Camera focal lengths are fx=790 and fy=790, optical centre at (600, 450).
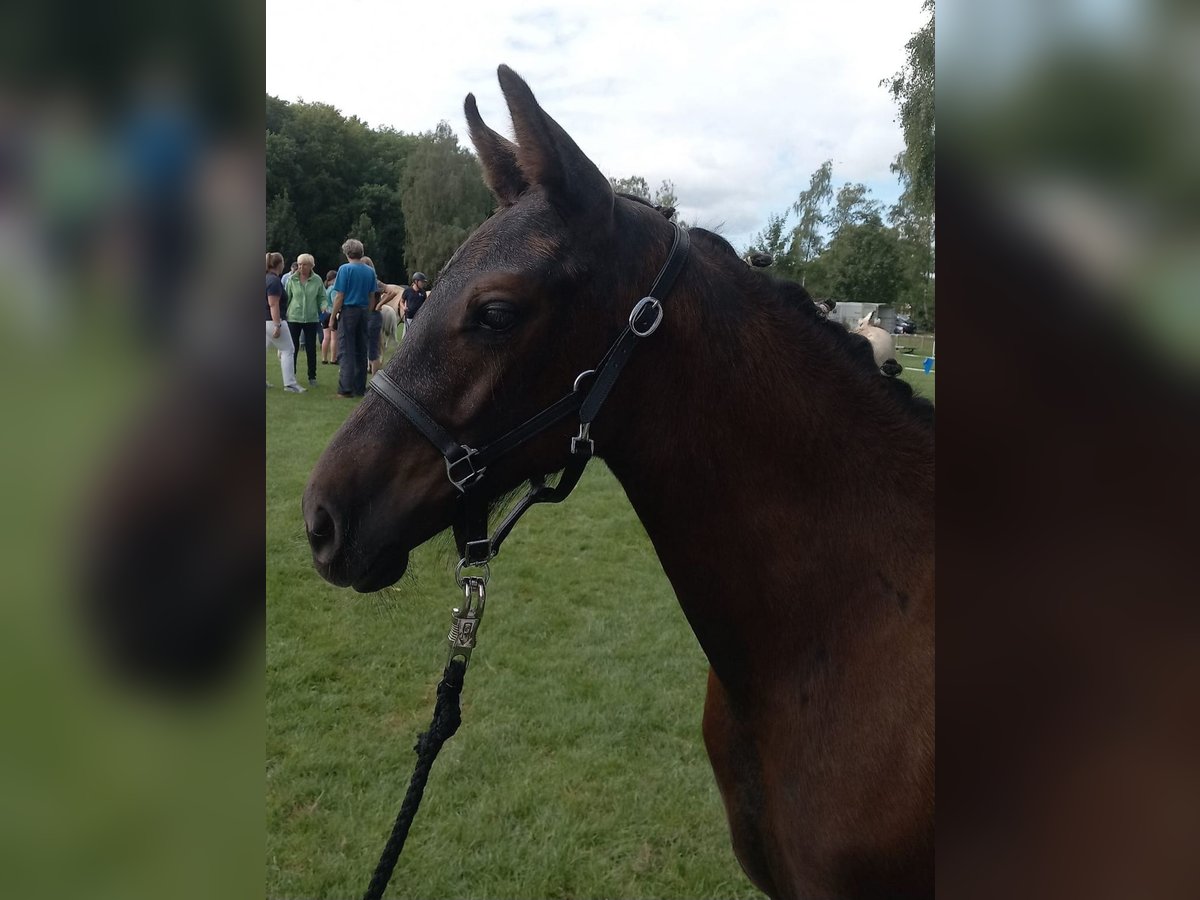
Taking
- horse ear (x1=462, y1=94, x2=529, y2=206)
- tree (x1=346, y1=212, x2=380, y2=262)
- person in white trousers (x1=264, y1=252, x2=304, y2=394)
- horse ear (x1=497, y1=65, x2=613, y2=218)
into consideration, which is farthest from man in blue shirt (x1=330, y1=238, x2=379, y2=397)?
horse ear (x1=497, y1=65, x2=613, y2=218)

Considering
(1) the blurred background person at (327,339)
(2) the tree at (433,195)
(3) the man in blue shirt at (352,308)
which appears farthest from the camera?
(2) the tree at (433,195)

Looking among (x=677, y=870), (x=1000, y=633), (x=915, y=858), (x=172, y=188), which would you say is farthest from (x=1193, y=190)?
(x=677, y=870)

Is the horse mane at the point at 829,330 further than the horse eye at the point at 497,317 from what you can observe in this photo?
Yes

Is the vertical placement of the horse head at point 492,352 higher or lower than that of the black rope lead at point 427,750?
higher

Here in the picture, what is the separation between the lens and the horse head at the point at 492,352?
5.57 feet

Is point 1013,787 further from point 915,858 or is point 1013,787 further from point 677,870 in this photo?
point 677,870

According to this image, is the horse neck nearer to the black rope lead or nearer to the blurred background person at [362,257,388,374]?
the black rope lead

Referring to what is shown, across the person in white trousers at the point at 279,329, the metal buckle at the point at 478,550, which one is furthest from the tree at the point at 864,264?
the person in white trousers at the point at 279,329

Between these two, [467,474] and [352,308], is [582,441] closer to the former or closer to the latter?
[467,474]

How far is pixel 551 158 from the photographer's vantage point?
1.73 meters

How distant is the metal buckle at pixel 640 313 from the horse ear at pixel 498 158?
0.50 metres

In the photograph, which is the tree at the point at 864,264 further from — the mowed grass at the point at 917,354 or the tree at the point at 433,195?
the tree at the point at 433,195

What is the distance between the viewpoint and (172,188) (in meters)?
0.49

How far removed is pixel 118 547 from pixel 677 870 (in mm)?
3350
